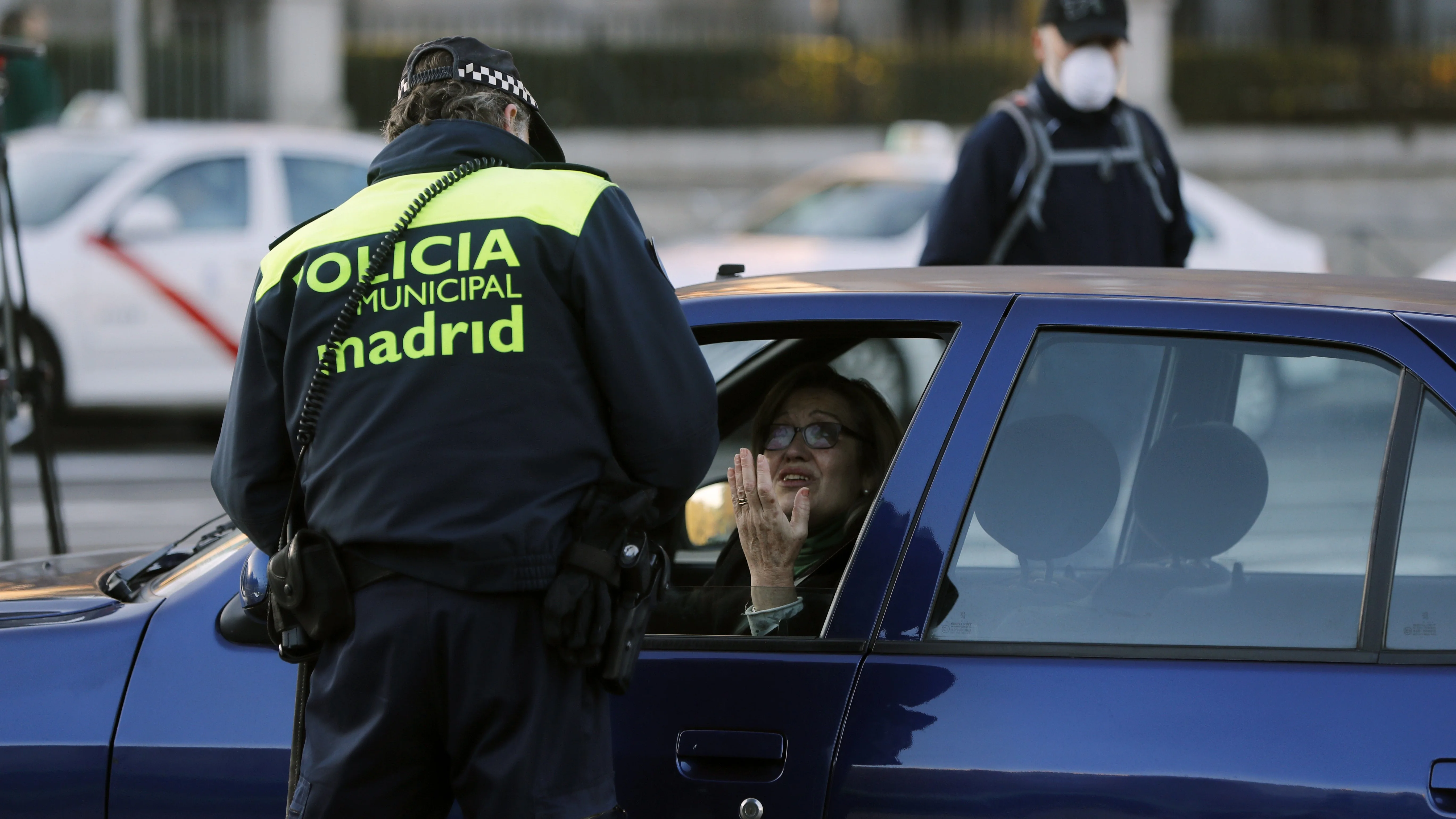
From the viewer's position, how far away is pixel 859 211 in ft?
32.4

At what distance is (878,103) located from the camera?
60.3 ft

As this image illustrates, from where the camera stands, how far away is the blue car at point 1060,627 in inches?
82.1

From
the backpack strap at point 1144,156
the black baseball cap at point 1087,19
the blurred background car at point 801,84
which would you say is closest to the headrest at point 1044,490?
the backpack strap at point 1144,156

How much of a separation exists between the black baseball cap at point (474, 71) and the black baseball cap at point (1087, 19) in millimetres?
2360

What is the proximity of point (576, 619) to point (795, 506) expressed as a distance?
65 centimetres

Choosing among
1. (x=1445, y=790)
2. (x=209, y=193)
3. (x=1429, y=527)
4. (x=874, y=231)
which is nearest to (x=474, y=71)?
(x=1429, y=527)

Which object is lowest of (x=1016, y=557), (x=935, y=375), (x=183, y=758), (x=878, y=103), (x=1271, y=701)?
(x=183, y=758)

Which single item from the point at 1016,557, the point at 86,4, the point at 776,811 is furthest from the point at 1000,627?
the point at 86,4

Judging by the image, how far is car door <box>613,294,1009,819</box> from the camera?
86.4 inches

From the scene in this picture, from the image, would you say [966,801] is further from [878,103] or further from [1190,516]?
[878,103]

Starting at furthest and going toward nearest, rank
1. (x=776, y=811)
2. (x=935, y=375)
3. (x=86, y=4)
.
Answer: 1. (x=86, y=4)
2. (x=935, y=375)
3. (x=776, y=811)

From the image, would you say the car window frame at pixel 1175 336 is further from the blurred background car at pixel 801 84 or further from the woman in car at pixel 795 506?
the blurred background car at pixel 801 84

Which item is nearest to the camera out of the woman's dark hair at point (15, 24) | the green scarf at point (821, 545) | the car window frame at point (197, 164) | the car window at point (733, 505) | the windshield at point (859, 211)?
the car window at point (733, 505)

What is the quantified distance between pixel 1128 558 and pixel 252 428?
48.8 inches
